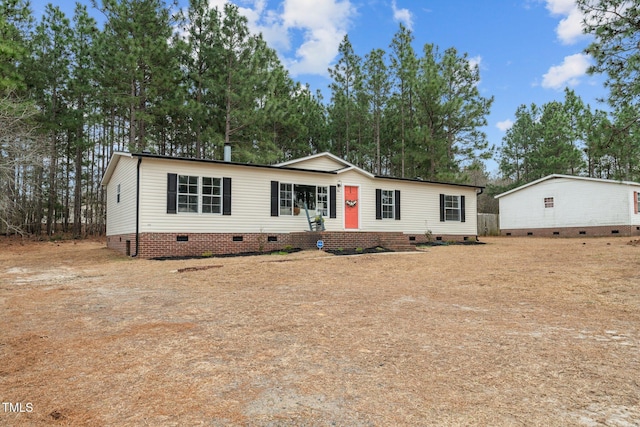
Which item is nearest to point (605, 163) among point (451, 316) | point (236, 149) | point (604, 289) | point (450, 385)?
point (236, 149)

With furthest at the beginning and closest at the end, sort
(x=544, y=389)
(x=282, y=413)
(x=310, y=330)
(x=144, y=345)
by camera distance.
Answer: (x=310, y=330) → (x=144, y=345) → (x=544, y=389) → (x=282, y=413)

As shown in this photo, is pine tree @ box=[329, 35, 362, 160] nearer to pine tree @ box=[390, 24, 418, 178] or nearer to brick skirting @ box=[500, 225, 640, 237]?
pine tree @ box=[390, 24, 418, 178]

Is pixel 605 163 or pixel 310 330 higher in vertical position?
pixel 605 163

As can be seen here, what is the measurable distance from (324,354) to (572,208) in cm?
2557

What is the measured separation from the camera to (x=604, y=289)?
20.1ft

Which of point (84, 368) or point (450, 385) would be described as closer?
point (450, 385)

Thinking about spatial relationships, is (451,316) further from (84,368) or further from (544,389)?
(84,368)

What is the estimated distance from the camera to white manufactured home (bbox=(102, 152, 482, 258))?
12.4 m

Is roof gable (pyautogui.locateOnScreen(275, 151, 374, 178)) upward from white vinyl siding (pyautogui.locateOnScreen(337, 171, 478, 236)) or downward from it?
upward

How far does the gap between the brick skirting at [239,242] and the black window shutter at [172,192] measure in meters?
0.88

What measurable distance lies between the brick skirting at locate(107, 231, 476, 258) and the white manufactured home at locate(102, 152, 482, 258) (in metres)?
0.03

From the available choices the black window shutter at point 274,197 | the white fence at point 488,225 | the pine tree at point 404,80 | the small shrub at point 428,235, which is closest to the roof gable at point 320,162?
the black window shutter at point 274,197

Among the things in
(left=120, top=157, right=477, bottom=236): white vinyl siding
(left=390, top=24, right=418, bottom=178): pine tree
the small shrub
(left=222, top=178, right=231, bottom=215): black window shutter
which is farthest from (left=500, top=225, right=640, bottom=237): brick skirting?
(left=222, top=178, right=231, bottom=215): black window shutter

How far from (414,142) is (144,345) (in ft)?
79.7
